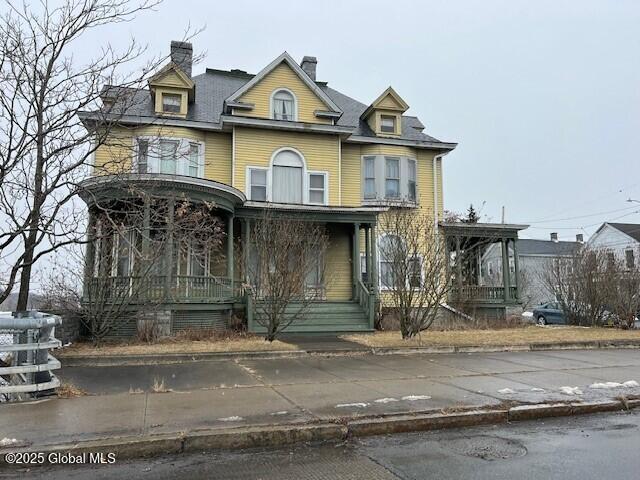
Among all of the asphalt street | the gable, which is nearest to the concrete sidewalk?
the asphalt street

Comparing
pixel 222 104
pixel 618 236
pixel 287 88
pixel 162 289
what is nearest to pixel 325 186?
pixel 287 88

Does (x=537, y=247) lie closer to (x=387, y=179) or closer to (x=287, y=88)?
(x=387, y=179)

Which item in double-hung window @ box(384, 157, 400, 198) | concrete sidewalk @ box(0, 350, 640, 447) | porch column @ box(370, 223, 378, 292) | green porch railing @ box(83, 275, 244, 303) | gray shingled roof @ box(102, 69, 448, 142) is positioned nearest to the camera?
concrete sidewalk @ box(0, 350, 640, 447)

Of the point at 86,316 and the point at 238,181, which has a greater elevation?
the point at 238,181

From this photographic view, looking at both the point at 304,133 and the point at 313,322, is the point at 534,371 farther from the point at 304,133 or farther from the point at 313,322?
the point at 304,133

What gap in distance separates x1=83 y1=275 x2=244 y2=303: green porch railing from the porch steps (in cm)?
132

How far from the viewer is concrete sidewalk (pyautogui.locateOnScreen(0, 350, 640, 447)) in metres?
5.70

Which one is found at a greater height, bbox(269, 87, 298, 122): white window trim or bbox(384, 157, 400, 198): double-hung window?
bbox(269, 87, 298, 122): white window trim

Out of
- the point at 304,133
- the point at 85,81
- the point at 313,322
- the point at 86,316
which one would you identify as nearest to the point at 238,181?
the point at 304,133

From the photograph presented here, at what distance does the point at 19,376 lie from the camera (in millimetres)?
7621

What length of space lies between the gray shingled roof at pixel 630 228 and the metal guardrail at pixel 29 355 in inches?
1943

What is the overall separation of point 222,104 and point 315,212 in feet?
22.3

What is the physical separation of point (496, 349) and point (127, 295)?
912 cm

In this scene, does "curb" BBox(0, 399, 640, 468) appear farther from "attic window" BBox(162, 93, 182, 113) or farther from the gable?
"attic window" BBox(162, 93, 182, 113)
